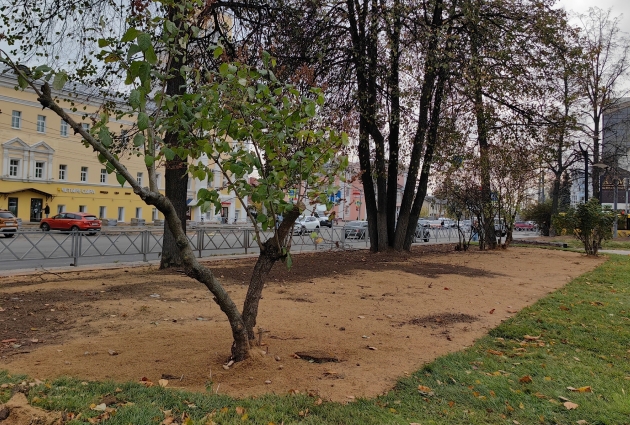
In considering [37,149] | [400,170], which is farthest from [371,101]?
[37,149]

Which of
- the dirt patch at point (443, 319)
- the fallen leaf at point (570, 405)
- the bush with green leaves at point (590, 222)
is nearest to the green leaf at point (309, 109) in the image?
the fallen leaf at point (570, 405)

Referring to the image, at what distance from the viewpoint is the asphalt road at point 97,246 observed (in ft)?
38.5

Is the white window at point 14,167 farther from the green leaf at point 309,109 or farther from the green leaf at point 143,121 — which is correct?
the green leaf at point 143,121

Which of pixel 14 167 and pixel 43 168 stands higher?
pixel 43 168

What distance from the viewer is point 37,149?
37.8 meters

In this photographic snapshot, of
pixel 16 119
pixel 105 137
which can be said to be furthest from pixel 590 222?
pixel 16 119

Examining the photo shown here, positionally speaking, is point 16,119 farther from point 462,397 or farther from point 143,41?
point 462,397

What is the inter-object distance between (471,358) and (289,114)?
9.58 feet

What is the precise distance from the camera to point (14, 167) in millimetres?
36688

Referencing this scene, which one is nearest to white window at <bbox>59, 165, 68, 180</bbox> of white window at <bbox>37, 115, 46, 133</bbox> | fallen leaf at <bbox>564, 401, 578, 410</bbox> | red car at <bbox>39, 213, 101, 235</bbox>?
white window at <bbox>37, 115, 46, 133</bbox>

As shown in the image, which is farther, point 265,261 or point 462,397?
point 265,261

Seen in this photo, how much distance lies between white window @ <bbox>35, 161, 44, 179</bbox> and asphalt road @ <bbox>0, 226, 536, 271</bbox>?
2822 centimetres

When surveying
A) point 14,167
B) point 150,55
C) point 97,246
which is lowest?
point 97,246

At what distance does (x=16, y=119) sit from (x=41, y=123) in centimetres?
188
